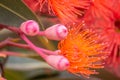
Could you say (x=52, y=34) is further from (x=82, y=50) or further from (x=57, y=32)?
(x=82, y=50)

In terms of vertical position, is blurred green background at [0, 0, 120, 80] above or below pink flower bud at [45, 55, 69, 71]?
above

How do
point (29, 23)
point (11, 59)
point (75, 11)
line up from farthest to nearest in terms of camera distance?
point (11, 59) → point (75, 11) → point (29, 23)

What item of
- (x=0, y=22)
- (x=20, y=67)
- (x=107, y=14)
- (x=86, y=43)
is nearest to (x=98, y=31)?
(x=107, y=14)

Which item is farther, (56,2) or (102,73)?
(102,73)

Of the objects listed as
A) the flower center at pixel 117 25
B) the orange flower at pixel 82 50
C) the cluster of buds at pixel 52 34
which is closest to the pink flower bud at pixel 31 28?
the cluster of buds at pixel 52 34

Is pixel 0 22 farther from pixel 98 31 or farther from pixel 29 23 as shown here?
pixel 98 31

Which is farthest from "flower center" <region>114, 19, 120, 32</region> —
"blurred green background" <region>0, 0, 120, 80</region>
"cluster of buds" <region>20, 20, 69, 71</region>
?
"cluster of buds" <region>20, 20, 69, 71</region>

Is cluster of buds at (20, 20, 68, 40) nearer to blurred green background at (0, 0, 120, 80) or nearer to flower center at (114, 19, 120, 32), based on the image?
blurred green background at (0, 0, 120, 80)
